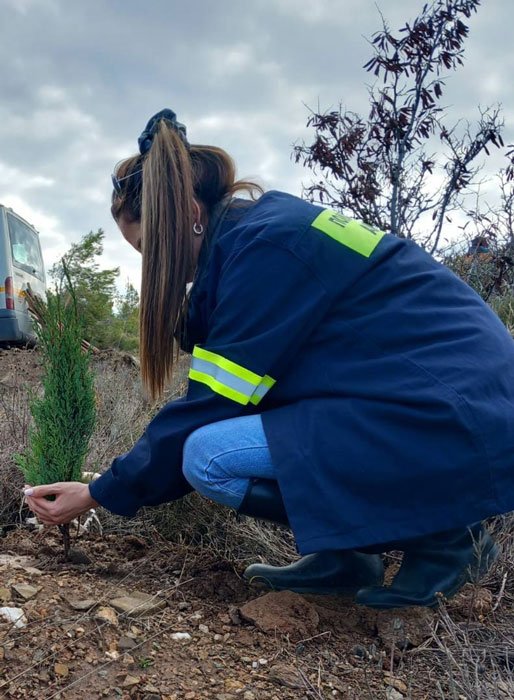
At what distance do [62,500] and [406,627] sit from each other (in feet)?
3.74

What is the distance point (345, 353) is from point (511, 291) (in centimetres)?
428

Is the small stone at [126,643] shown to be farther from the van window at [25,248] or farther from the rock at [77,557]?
the van window at [25,248]

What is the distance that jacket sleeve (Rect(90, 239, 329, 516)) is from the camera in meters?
1.95

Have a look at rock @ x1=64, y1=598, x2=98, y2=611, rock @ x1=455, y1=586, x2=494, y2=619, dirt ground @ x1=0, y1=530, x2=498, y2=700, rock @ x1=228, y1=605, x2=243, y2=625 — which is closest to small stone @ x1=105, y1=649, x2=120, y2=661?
dirt ground @ x1=0, y1=530, x2=498, y2=700

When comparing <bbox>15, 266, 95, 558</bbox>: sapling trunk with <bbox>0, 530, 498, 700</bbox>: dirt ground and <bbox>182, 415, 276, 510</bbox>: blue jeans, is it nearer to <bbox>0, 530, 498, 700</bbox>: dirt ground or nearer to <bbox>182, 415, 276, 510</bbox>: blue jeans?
<bbox>0, 530, 498, 700</bbox>: dirt ground

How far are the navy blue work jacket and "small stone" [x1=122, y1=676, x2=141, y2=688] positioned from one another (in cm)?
53

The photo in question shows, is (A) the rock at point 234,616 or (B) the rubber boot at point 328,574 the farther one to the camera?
(B) the rubber boot at point 328,574

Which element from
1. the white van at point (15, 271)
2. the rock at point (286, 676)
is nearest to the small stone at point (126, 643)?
the rock at point (286, 676)

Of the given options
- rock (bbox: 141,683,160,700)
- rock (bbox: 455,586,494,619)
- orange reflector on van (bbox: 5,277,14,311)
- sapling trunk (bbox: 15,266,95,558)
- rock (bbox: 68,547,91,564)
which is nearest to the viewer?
rock (bbox: 141,683,160,700)

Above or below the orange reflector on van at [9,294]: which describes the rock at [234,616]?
below

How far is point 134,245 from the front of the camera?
2.48 m

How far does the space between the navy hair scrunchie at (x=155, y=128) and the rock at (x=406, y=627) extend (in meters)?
1.65

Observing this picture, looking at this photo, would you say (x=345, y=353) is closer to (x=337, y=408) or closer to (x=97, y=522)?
(x=337, y=408)

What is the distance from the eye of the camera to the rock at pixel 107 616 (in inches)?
76.6
